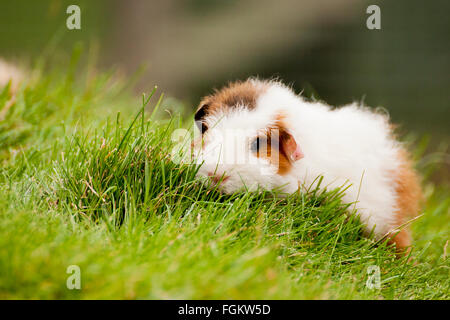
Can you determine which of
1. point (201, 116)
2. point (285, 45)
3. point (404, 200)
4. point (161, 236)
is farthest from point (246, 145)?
point (285, 45)

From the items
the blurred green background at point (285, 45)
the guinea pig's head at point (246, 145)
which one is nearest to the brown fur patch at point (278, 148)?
the guinea pig's head at point (246, 145)

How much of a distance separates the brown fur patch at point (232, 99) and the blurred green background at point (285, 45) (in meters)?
2.20

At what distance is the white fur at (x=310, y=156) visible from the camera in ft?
7.02

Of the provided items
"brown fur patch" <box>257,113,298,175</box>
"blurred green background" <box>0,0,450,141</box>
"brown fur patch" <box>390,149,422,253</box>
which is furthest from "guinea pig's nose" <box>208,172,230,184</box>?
"blurred green background" <box>0,0,450,141</box>

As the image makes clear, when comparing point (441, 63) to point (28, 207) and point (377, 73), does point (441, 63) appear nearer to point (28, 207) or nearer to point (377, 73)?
point (377, 73)

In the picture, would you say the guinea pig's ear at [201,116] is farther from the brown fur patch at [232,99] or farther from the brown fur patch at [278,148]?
the brown fur patch at [278,148]

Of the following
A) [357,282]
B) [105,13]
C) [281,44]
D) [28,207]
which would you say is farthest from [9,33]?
[357,282]

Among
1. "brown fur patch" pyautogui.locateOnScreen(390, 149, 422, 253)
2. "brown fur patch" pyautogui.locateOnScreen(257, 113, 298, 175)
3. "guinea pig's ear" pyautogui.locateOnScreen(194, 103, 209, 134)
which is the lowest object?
"brown fur patch" pyautogui.locateOnScreen(390, 149, 422, 253)

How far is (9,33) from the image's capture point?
537 centimetres

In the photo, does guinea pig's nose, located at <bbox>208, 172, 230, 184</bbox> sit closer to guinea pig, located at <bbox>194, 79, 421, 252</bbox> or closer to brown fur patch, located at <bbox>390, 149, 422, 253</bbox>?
guinea pig, located at <bbox>194, 79, 421, 252</bbox>

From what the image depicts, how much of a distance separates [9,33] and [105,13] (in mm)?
1267

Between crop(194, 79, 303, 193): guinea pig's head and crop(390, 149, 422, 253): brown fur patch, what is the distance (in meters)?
0.75

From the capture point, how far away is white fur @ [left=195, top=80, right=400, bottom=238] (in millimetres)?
2141

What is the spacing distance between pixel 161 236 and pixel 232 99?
3.06ft
